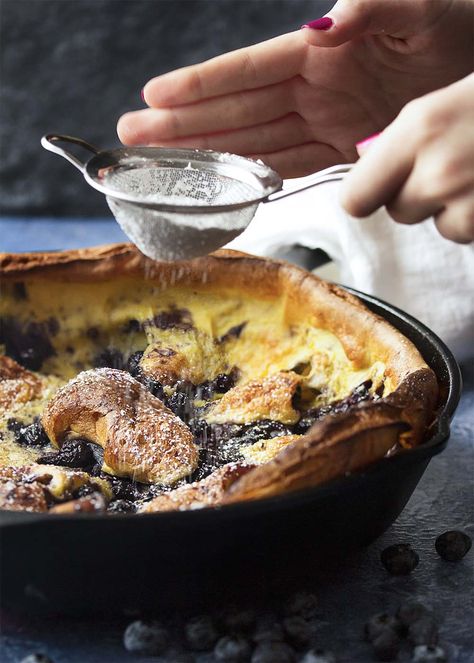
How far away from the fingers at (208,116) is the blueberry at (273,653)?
102cm

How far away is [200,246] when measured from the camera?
5.07 feet

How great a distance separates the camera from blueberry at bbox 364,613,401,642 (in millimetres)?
1259

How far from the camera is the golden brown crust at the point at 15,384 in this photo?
175 centimetres

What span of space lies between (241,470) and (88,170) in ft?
1.90

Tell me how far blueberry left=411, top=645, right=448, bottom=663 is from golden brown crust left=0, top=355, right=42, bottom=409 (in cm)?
87

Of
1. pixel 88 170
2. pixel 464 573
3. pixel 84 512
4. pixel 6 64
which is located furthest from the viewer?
pixel 6 64

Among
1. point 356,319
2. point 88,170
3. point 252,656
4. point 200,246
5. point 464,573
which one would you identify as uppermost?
point 88,170

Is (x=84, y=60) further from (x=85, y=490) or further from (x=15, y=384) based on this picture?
(x=85, y=490)

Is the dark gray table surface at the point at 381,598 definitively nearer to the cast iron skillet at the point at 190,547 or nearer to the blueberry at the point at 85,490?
the cast iron skillet at the point at 190,547

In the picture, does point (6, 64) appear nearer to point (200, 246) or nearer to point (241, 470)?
point (200, 246)

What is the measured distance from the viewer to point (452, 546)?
148cm

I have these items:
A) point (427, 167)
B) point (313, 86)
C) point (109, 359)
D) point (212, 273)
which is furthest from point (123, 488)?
point (313, 86)

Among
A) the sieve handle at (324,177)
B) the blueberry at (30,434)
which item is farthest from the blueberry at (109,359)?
the sieve handle at (324,177)

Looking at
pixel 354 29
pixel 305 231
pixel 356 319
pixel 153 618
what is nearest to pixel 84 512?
pixel 153 618
